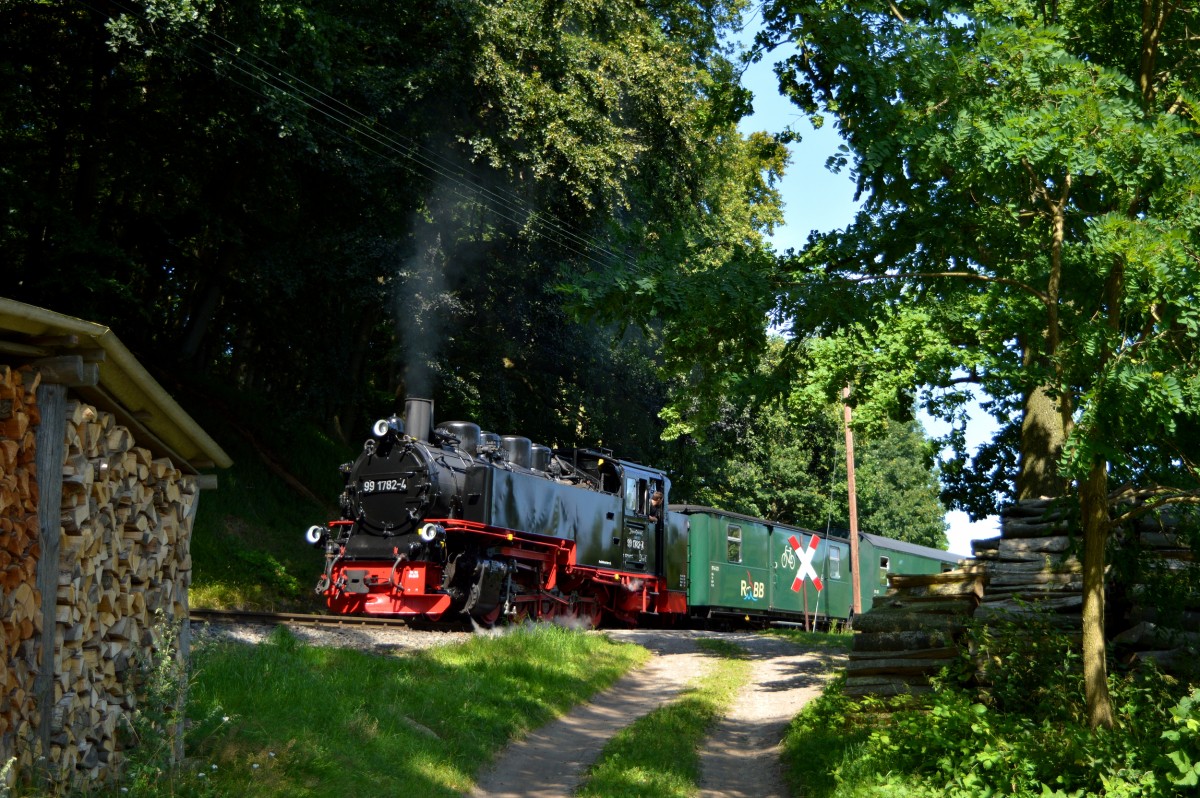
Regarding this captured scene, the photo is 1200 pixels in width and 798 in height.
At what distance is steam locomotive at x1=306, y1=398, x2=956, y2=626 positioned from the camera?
16.1 metres

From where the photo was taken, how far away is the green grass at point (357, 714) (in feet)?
23.3

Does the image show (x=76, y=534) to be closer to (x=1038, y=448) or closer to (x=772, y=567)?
(x=1038, y=448)

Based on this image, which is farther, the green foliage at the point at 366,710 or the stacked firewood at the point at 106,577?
Answer: the green foliage at the point at 366,710

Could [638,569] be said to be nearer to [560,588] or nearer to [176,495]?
[560,588]

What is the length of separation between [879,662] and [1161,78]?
235 inches

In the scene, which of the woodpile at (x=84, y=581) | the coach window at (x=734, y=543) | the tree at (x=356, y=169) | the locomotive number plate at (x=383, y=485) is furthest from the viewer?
the coach window at (x=734, y=543)

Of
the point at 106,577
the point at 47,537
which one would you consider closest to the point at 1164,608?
the point at 106,577

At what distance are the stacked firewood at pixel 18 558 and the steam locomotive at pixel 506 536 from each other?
9887 mm

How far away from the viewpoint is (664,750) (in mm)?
9688

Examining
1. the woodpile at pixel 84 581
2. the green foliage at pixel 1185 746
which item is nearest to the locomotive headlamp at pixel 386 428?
the woodpile at pixel 84 581

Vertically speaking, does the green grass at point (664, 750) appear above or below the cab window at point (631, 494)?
below

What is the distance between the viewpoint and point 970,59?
743cm

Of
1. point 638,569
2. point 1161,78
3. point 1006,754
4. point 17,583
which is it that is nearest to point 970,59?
point 1161,78

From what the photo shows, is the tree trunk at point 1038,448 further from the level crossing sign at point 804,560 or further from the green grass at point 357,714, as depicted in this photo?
the level crossing sign at point 804,560
